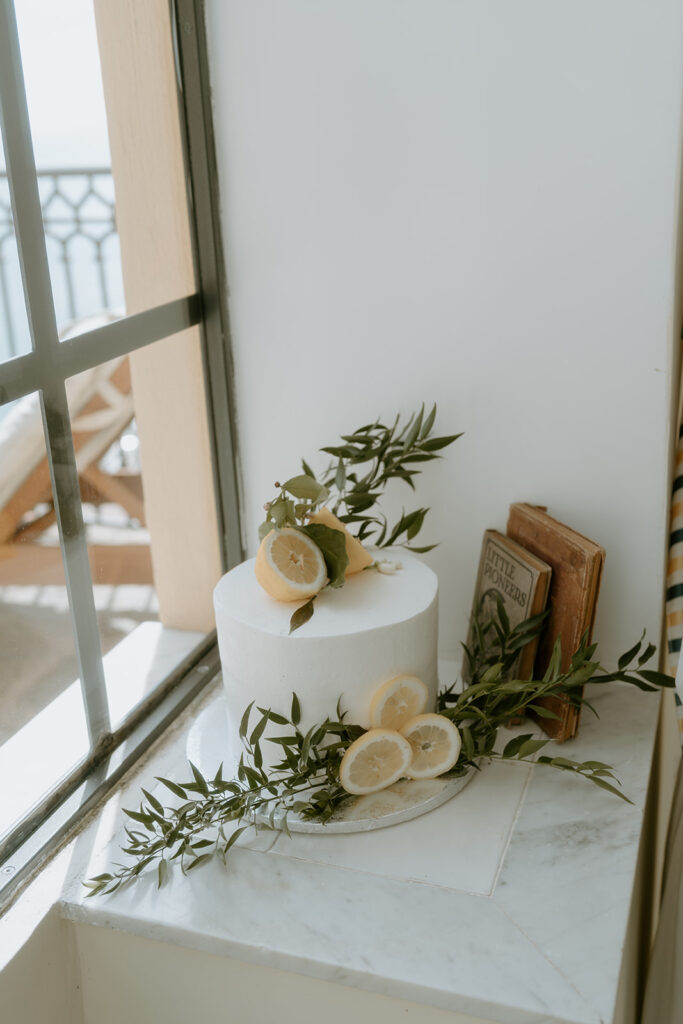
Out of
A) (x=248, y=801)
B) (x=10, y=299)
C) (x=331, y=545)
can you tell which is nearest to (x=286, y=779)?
(x=248, y=801)

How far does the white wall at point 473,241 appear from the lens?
105 cm

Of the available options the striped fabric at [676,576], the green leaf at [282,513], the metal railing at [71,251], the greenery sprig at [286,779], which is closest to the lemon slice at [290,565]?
the green leaf at [282,513]

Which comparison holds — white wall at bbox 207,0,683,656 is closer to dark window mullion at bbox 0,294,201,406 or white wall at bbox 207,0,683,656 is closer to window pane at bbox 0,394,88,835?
dark window mullion at bbox 0,294,201,406

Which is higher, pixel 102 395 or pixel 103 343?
pixel 103 343

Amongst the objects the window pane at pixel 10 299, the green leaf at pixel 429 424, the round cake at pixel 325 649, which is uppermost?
the window pane at pixel 10 299

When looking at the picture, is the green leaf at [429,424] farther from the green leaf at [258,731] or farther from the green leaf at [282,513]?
the green leaf at [258,731]

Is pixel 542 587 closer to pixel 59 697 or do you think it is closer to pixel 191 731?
pixel 191 731

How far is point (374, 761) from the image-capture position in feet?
3.20

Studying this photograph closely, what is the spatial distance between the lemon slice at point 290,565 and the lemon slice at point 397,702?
13cm

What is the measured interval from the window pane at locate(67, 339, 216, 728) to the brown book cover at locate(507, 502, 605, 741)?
1.68 feet

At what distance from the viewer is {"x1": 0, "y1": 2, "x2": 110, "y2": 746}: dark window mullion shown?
0.89 meters

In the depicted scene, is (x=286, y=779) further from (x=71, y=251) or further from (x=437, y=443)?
(x=71, y=251)

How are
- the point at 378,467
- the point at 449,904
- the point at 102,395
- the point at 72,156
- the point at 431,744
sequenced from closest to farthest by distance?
the point at 449,904 → the point at 431,744 → the point at 72,156 → the point at 378,467 → the point at 102,395

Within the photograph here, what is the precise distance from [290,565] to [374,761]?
0.23 m
